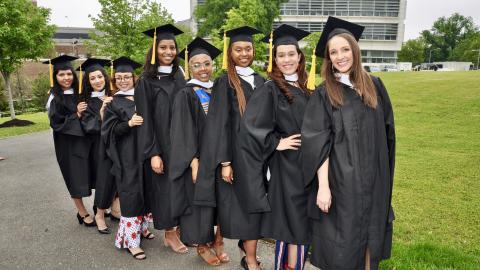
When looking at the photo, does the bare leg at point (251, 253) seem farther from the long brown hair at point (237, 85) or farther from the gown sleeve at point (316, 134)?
the long brown hair at point (237, 85)

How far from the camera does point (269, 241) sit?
4.50 metres

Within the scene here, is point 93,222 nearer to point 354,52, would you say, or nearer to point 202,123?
point 202,123

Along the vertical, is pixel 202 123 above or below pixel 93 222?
above

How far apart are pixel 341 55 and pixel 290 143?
802mm

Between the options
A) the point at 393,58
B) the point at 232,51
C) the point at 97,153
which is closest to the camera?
the point at 232,51

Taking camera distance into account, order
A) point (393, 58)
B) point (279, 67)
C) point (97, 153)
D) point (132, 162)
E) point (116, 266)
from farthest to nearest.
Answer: point (393, 58), point (97, 153), point (132, 162), point (116, 266), point (279, 67)

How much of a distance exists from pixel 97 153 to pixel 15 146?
26.3ft

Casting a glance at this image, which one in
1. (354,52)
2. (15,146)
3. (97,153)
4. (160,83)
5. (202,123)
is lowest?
(15,146)

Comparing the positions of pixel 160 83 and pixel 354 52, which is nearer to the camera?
pixel 354 52

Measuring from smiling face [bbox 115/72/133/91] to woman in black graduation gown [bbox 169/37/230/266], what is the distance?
882mm

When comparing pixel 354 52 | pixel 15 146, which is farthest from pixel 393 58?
pixel 354 52

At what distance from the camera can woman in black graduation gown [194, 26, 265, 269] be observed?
11.3 feet

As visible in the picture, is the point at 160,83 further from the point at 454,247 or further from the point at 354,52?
the point at 454,247

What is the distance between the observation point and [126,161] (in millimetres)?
4266
